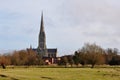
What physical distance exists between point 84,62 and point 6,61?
3254cm

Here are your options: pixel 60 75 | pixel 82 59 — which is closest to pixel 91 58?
pixel 82 59

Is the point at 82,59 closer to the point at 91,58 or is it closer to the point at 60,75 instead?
the point at 91,58

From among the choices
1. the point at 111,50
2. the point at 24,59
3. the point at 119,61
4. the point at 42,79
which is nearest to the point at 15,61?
the point at 24,59

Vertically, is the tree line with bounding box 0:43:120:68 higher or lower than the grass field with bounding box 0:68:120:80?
higher

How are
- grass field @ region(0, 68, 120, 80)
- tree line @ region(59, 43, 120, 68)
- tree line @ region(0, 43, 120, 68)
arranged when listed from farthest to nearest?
tree line @ region(0, 43, 120, 68) → tree line @ region(59, 43, 120, 68) → grass field @ region(0, 68, 120, 80)

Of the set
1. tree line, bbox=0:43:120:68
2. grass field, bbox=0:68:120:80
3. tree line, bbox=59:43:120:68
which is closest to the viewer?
grass field, bbox=0:68:120:80

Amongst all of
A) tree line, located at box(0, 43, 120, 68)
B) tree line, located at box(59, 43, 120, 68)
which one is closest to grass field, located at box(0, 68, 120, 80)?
tree line, located at box(59, 43, 120, 68)

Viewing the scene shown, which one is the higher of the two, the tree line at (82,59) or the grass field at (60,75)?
the tree line at (82,59)

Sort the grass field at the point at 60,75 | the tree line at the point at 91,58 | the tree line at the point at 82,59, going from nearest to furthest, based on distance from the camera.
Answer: the grass field at the point at 60,75 → the tree line at the point at 91,58 → the tree line at the point at 82,59

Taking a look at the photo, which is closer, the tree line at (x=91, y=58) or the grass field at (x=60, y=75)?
the grass field at (x=60, y=75)

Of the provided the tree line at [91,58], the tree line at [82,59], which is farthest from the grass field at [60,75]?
the tree line at [82,59]

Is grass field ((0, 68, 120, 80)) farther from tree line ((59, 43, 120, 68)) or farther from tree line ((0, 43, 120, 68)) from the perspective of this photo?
tree line ((0, 43, 120, 68))

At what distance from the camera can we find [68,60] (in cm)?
15625

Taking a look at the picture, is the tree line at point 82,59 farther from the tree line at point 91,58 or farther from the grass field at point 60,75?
the grass field at point 60,75
